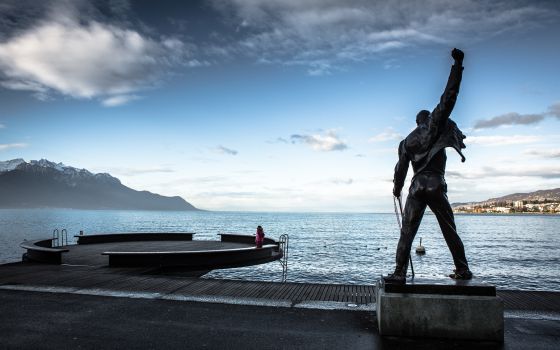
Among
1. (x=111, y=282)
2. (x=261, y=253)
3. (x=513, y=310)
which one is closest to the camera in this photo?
(x=513, y=310)

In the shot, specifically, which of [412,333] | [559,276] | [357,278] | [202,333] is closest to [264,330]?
[202,333]

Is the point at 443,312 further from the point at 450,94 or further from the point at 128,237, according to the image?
the point at 128,237

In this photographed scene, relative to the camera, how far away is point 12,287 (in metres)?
8.92

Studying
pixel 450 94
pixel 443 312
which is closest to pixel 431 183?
pixel 450 94

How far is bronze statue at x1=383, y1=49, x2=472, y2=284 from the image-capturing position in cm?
588

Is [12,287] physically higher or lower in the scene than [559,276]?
higher

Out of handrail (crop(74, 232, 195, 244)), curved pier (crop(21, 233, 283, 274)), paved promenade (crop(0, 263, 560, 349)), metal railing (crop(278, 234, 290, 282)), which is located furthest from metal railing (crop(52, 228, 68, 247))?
paved promenade (crop(0, 263, 560, 349))

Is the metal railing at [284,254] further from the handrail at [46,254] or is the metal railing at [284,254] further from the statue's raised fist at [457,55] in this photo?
the statue's raised fist at [457,55]

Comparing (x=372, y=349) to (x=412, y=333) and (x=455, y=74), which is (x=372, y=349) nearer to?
(x=412, y=333)

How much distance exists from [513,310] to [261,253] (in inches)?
516

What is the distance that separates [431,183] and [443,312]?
5.99 ft

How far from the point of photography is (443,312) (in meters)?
5.49

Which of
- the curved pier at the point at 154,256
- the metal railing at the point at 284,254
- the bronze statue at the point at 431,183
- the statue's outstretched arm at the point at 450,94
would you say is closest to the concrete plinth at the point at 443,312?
the bronze statue at the point at 431,183

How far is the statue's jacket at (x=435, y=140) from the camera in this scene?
558cm
